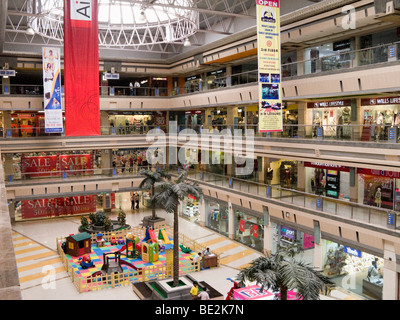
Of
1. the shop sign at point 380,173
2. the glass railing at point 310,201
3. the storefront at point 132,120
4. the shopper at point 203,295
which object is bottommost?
the shopper at point 203,295

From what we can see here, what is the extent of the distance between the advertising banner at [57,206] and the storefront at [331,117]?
21.8 m

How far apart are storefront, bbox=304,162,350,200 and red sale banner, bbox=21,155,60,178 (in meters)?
21.7

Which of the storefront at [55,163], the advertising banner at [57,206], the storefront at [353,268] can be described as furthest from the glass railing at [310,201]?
the storefront at [55,163]

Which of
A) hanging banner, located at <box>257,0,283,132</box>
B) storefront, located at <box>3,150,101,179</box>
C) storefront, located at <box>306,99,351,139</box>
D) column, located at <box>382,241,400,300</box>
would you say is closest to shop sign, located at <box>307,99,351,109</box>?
storefront, located at <box>306,99,351,139</box>

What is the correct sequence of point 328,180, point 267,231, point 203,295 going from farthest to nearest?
point 267,231
point 328,180
point 203,295

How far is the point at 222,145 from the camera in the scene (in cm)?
3009

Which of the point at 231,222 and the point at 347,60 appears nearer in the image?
the point at 347,60

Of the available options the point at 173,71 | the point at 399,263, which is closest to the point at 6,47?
the point at 173,71

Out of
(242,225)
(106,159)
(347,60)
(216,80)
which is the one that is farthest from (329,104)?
(106,159)

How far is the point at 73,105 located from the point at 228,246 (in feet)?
44.3

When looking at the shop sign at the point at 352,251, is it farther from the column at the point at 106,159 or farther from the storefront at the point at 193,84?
the column at the point at 106,159

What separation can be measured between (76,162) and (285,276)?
103 feet

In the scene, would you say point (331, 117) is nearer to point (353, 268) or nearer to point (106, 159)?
point (353, 268)

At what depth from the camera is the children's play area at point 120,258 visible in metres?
20.4
